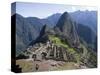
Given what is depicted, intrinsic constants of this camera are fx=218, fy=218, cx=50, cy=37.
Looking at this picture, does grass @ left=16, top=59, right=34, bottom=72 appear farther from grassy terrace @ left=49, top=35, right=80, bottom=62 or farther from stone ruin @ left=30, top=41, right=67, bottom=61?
grassy terrace @ left=49, top=35, right=80, bottom=62

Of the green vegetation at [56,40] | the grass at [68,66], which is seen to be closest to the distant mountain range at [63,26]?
the green vegetation at [56,40]

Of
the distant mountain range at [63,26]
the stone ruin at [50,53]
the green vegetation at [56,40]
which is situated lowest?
the stone ruin at [50,53]

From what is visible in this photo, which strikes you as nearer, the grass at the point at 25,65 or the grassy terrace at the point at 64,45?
the grass at the point at 25,65

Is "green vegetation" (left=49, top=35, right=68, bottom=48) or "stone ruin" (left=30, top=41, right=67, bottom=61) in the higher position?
"green vegetation" (left=49, top=35, right=68, bottom=48)

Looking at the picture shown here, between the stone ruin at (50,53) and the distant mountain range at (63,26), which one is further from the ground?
the distant mountain range at (63,26)

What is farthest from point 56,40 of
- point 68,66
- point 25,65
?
point 25,65

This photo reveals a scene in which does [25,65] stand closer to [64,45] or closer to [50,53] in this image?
[50,53]

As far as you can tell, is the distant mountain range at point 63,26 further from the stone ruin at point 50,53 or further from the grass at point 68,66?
the grass at point 68,66

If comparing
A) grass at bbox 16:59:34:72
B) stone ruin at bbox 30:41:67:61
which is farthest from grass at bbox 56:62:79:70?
grass at bbox 16:59:34:72

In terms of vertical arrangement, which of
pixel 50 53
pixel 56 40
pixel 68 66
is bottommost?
pixel 68 66
